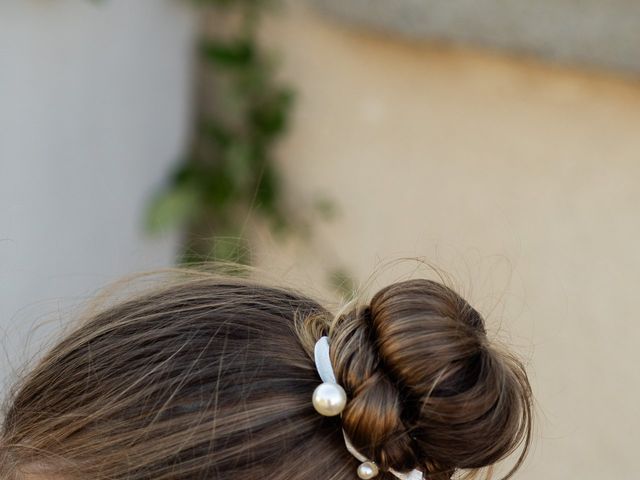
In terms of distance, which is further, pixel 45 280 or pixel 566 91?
pixel 45 280

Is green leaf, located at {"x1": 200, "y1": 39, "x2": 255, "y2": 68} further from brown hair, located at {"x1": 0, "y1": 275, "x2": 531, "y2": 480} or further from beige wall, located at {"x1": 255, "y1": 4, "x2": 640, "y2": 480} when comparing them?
brown hair, located at {"x1": 0, "y1": 275, "x2": 531, "y2": 480}

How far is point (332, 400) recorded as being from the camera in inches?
36.2

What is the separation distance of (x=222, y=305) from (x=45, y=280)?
1474 mm

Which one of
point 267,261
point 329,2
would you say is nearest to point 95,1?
point 329,2

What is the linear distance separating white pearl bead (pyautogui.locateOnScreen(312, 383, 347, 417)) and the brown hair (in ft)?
0.05

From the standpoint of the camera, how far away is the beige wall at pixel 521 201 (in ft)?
7.22

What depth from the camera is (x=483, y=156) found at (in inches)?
95.5

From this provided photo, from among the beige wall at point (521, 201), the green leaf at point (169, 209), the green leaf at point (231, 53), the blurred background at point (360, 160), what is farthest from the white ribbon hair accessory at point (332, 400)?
the green leaf at point (231, 53)

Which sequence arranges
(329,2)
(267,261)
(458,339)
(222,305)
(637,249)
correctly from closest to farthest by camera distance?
(458,339)
(222,305)
(637,249)
(329,2)
(267,261)

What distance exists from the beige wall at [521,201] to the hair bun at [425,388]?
1107 millimetres

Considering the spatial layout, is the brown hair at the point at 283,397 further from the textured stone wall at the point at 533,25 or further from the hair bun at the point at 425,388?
the textured stone wall at the point at 533,25

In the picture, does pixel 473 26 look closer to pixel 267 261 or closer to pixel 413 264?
pixel 413 264

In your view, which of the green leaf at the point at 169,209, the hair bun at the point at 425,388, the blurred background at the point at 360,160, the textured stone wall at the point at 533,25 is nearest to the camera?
the hair bun at the point at 425,388

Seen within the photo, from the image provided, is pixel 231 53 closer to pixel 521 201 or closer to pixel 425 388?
pixel 521 201
